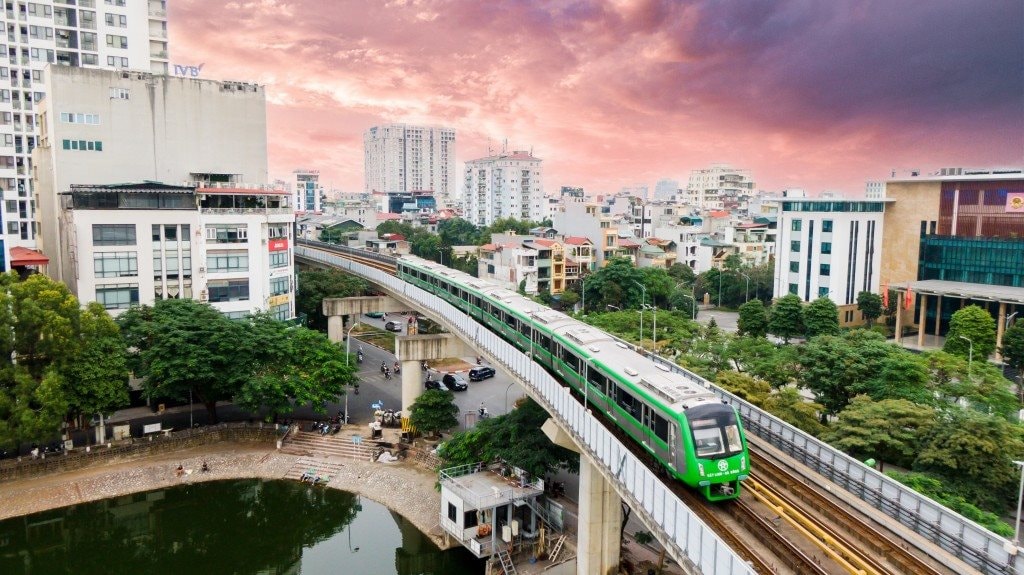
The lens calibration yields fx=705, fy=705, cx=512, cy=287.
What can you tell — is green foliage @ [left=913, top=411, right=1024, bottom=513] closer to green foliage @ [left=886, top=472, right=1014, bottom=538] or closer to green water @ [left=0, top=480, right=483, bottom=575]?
green foliage @ [left=886, top=472, right=1014, bottom=538]

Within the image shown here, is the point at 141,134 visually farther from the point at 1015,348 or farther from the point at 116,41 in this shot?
the point at 1015,348

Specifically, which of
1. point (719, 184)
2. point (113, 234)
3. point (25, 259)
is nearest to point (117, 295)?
point (113, 234)

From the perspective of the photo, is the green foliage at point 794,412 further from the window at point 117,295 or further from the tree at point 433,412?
the window at point 117,295

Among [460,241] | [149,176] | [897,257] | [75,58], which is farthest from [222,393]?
[460,241]

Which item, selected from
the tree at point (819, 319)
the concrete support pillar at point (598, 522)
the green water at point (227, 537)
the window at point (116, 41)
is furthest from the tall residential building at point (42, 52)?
the tree at point (819, 319)

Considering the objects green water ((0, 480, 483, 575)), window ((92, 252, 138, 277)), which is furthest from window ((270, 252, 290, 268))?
green water ((0, 480, 483, 575))

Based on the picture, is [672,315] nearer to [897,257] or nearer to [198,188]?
[897,257]
